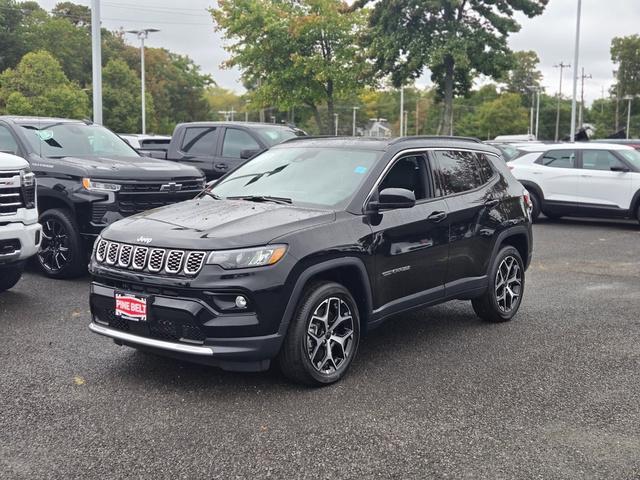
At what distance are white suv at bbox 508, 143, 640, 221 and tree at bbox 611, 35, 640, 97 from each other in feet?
240

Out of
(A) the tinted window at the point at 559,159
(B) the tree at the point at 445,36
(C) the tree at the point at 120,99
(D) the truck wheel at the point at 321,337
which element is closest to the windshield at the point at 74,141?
(D) the truck wheel at the point at 321,337

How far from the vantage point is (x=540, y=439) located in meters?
4.04

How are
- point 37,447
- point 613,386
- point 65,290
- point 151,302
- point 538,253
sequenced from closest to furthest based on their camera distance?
point 37,447
point 151,302
point 613,386
point 65,290
point 538,253

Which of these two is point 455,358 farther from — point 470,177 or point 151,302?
point 151,302

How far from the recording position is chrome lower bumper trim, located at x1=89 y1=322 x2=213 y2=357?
4395mm

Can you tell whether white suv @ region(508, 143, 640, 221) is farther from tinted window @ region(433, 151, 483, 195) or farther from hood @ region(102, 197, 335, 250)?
hood @ region(102, 197, 335, 250)

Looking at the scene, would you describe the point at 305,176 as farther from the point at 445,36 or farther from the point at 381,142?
the point at 445,36

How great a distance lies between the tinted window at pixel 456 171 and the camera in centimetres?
608

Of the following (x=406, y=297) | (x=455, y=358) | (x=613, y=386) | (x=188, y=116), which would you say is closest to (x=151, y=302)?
(x=406, y=297)

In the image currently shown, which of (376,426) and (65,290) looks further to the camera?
(65,290)

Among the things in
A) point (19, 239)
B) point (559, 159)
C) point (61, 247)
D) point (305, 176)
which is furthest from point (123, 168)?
point (559, 159)

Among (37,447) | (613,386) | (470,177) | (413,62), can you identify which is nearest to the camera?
(37,447)

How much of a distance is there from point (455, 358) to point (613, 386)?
1166 mm

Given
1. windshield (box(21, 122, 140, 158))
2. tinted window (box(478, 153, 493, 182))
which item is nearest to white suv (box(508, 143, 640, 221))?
tinted window (box(478, 153, 493, 182))
